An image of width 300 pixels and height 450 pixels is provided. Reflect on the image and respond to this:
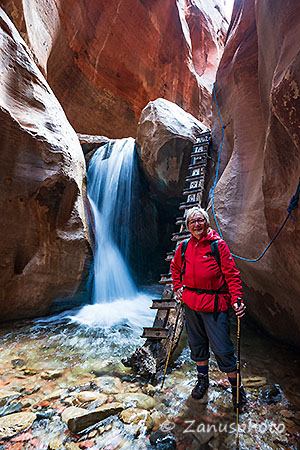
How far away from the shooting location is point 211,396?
9.09 ft

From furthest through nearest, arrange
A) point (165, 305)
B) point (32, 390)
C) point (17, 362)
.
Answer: point (165, 305)
point (17, 362)
point (32, 390)

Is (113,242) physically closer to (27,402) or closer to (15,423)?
(27,402)

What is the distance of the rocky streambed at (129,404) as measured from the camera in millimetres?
2176

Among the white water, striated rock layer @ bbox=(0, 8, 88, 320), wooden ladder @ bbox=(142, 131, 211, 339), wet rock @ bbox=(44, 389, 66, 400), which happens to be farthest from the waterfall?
wet rock @ bbox=(44, 389, 66, 400)

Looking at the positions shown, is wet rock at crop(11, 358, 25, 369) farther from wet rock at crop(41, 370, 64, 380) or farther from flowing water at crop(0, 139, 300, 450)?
wet rock at crop(41, 370, 64, 380)

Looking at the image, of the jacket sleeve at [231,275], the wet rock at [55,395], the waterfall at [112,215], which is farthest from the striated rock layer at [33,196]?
the jacket sleeve at [231,275]

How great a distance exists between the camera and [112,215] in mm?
8930

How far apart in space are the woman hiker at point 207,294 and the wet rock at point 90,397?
1.00 m

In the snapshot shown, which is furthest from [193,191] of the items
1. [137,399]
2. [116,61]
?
[116,61]

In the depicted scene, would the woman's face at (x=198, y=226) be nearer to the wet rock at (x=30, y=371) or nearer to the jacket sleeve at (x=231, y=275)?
the jacket sleeve at (x=231, y=275)

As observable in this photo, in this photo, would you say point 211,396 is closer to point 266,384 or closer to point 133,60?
point 266,384

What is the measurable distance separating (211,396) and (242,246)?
2232 mm

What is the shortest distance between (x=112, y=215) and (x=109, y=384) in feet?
21.0

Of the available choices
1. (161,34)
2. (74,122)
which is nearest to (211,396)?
(74,122)
